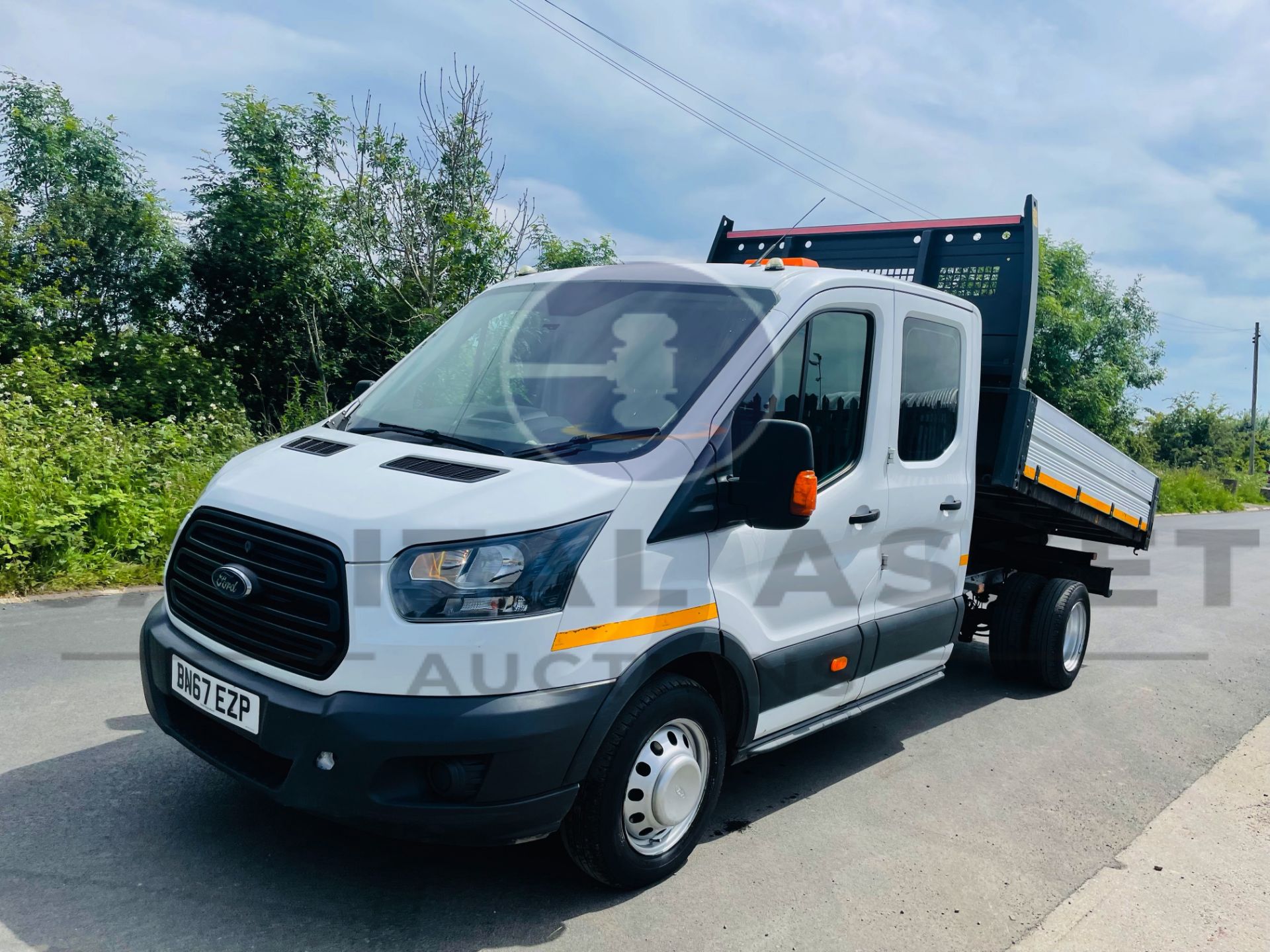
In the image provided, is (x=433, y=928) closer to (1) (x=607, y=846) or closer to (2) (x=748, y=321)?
(1) (x=607, y=846)

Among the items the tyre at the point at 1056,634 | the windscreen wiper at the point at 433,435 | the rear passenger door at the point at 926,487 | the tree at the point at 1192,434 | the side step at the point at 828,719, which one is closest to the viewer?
the windscreen wiper at the point at 433,435

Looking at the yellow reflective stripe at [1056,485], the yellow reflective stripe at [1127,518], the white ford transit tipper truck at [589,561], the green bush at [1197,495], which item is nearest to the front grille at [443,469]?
the white ford transit tipper truck at [589,561]

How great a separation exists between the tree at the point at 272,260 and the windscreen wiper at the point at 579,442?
14414mm

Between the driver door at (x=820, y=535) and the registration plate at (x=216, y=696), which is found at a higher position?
the driver door at (x=820, y=535)

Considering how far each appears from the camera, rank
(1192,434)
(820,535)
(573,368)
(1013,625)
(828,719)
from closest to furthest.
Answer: (573,368) → (820,535) → (828,719) → (1013,625) → (1192,434)

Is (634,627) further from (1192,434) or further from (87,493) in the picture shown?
(1192,434)

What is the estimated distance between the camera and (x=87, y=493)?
25.8 feet

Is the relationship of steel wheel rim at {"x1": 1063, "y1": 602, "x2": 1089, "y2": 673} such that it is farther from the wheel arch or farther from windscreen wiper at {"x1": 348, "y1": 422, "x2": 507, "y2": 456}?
windscreen wiper at {"x1": 348, "y1": 422, "x2": 507, "y2": 456}

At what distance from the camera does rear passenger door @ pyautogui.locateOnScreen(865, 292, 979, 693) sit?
4.33 meters

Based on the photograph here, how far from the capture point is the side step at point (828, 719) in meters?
3.75

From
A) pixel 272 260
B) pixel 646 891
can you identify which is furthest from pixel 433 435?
pixel 272 260

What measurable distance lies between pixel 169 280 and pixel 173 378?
115 inches

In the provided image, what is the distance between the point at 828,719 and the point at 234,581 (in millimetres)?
2443

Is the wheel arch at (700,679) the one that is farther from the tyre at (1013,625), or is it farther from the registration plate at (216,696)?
the tyre at (1013,625)
